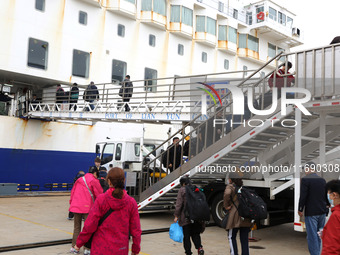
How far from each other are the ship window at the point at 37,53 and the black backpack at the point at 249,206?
52.2 ft

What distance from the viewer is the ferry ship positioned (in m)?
18.4

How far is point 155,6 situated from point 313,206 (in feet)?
68.1

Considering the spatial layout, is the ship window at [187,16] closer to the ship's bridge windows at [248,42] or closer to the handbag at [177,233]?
the ship's bridge windows at [248,42]

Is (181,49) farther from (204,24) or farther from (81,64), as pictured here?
(81,64)

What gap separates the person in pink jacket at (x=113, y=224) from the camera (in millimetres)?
3781

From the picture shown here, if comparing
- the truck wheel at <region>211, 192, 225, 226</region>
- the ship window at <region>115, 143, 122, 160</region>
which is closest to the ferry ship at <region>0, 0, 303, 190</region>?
the ship window at <region>115, 143, 122, 160</region>

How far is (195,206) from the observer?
249 inches

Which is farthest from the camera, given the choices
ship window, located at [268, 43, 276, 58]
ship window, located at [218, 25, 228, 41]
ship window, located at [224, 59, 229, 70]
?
ship window, located at [268, 43, 276, 58]

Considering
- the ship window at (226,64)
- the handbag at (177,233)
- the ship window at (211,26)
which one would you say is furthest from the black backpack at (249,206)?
the ship window at (226,64)

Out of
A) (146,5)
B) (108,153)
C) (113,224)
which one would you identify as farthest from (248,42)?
(113,224)

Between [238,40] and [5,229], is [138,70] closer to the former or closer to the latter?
[238,40]

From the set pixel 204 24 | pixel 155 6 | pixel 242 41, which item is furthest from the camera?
pixel 242 41

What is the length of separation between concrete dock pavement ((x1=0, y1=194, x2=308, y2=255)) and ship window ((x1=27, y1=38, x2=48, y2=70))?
9413 millimetres

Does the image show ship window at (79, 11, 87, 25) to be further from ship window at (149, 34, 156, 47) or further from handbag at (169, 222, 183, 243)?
handbag at (169, 222, 183, 243)
